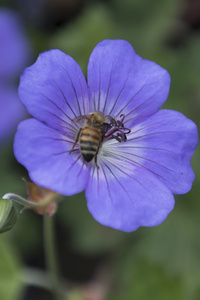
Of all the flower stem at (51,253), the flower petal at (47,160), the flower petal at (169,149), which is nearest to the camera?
the flower petal at (47,160)

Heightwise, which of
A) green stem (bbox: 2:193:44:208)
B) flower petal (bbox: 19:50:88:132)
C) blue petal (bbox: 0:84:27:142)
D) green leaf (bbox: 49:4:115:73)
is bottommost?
blue petal (bbox: 0:84:27:142)

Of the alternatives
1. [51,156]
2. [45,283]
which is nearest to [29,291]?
[45,283]

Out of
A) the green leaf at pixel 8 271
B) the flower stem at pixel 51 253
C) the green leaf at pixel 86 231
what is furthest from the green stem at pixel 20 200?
the green leaf at pixel 86 231

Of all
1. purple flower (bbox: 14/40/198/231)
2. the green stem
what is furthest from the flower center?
the green stem

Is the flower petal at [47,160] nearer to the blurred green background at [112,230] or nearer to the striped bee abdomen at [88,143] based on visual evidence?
the striped bee abdomen at [88,143]

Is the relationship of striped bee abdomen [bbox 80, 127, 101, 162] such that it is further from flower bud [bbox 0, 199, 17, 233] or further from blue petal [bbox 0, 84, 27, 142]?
blue petal [bbox 0, 84, 27, 142]

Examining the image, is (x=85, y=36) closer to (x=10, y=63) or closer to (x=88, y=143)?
(x=10, y=63)
